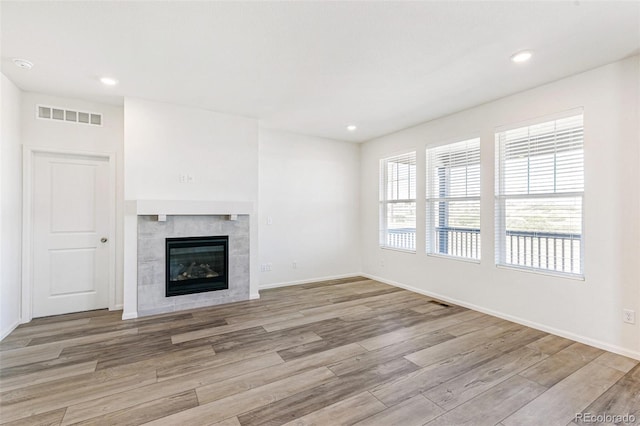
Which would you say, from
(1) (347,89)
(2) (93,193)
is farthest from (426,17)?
(2) (93,193)

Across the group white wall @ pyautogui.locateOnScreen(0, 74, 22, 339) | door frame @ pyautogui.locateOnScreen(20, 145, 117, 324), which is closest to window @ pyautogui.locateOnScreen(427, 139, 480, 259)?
door frame @ pyautogui.locateOnScreen(20, 145, 117, 324)

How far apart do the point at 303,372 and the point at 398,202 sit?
139 inches

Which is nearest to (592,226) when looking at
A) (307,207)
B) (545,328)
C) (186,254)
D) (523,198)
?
(523,198)

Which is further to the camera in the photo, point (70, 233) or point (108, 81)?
point (70, 233)

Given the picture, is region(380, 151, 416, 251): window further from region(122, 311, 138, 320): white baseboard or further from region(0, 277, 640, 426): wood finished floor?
region(122, 311, 138, 320): white baseboard

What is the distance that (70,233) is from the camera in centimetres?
372

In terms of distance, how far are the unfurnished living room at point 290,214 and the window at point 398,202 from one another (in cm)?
6

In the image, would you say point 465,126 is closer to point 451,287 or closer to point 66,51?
point 451,287

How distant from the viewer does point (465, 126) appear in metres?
3.97

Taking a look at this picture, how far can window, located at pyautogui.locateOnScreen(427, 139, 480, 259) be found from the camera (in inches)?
155

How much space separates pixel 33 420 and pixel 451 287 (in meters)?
4.36

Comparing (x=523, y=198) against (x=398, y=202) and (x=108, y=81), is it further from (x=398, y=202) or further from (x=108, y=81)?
(x=108, y=81)

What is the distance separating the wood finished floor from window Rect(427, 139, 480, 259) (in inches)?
41.9

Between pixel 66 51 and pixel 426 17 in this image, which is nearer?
pixel 426 17
